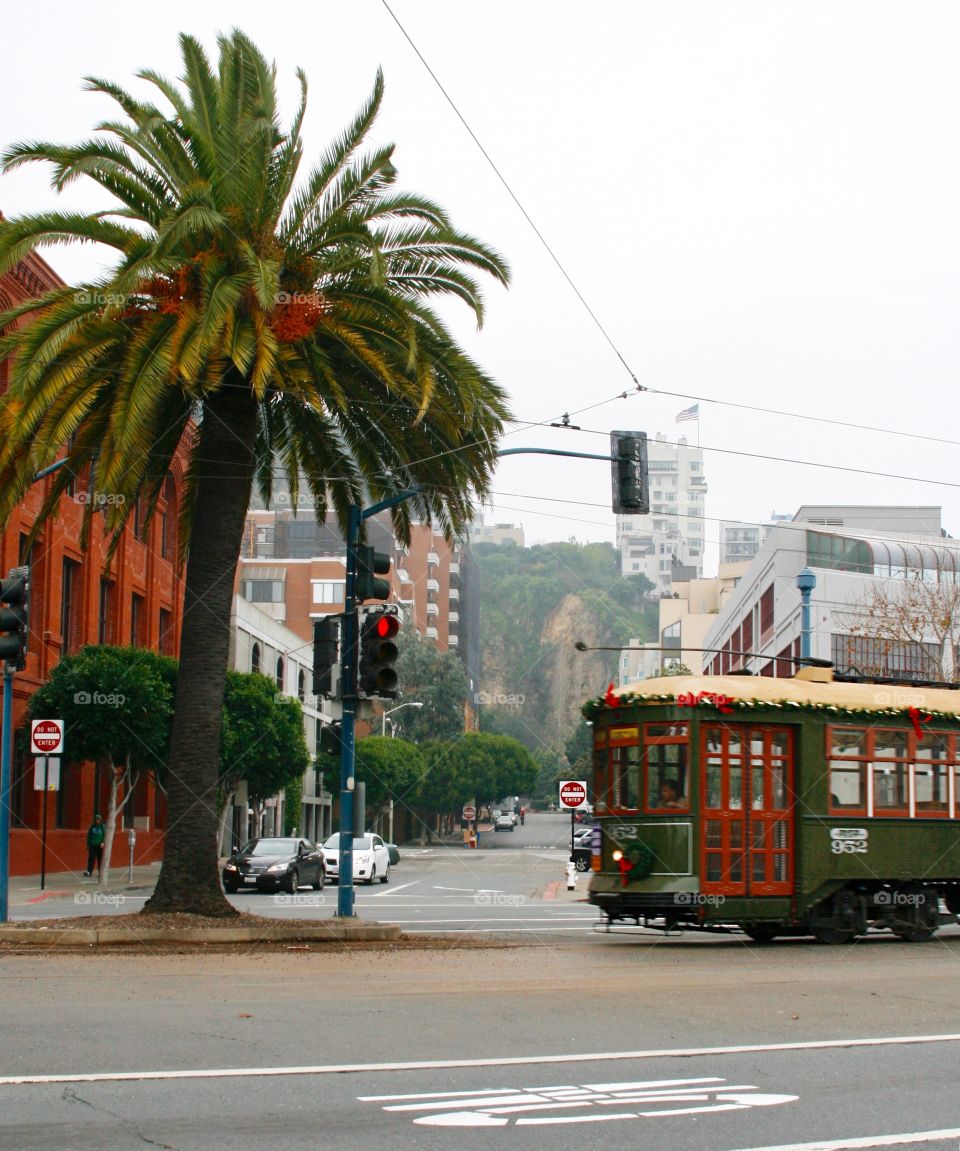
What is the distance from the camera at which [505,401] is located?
22031 mm

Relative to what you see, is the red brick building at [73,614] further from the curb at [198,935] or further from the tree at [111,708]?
the curb at [198,935]

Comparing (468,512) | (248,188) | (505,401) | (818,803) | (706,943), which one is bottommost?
(706,943)

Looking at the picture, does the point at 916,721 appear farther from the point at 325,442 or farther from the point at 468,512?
the point at 325,442

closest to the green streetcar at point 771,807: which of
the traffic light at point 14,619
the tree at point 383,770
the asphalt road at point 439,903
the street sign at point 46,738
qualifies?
the asphalt road at point 439,903

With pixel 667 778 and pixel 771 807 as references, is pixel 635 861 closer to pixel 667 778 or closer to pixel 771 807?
pixel 667 778

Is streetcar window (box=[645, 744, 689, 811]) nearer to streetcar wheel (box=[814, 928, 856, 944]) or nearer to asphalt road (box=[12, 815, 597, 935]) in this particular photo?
streetcar wheel (box=[814, 928, 856, 944])

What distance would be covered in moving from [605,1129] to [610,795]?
40.5 feet

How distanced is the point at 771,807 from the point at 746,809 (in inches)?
15.4

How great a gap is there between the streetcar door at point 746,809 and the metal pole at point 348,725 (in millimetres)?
4505

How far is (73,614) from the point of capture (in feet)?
143

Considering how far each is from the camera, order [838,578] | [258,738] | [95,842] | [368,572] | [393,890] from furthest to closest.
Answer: [838,578], [258,738], [95,842], [393,890], [368,572]

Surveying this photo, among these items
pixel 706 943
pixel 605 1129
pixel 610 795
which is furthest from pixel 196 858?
pixel 605 1129

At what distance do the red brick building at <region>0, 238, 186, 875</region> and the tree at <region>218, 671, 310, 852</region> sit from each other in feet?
12.6

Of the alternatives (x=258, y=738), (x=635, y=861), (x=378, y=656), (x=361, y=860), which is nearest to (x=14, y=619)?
(x=378, y=656)
